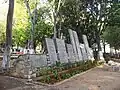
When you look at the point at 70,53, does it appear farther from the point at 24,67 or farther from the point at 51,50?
the point at 24,67

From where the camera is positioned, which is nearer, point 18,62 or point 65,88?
point 65,88

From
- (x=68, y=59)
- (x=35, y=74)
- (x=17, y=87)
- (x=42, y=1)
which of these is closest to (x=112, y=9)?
(x=42, y=1)

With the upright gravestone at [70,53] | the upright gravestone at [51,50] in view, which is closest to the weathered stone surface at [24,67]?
the upright gravestone at [51,50]

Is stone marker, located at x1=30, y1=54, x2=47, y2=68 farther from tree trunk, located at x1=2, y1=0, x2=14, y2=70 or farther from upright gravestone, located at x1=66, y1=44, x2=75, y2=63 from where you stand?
upright gravestone, located at x1=66, y1=44, x2=75, y2=63

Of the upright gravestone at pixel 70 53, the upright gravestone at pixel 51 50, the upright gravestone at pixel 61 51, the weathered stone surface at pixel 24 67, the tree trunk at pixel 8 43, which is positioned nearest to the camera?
the weathered stone surface at pixel 24 67

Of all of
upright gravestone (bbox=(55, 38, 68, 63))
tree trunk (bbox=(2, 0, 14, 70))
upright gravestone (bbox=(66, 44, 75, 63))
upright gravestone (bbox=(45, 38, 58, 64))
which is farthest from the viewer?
upright gravestone (bbox=(66, 44, 75, 63))

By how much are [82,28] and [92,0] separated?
14.9 feet

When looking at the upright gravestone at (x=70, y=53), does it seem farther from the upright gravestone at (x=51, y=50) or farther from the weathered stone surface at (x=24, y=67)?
the weathered stone surface at (x=24, y=67)

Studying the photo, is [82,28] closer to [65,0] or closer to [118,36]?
[118,36]

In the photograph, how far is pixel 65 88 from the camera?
39.0 ft

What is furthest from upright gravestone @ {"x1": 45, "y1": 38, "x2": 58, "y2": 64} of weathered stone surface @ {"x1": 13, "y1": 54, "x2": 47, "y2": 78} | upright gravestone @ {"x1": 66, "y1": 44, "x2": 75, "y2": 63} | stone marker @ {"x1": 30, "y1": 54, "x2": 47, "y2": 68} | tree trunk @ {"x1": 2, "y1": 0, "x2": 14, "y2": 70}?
weathered stone surface @ {"x1": 13, "y1": 54, "x2": 47, "y2": 78}

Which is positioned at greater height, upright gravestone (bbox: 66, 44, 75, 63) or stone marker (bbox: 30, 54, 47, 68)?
upright gravestone (bbox: 66, 44, 75, 63)

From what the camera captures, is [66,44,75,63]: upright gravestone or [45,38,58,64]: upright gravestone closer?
[45,38,58,64]: upright gravestone

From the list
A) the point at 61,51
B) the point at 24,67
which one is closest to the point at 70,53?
the point at 61,51
